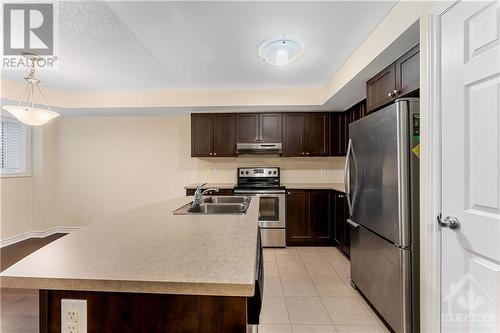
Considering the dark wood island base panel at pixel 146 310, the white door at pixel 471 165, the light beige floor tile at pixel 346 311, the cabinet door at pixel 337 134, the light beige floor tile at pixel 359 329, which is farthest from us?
the cabinet door at pixel 337 134

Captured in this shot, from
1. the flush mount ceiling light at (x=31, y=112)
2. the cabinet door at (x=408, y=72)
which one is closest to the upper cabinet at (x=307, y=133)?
the cabinet door at (x=408, y=72)

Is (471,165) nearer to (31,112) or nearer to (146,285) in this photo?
(146,285)

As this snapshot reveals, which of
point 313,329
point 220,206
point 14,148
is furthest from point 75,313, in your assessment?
point 14,148

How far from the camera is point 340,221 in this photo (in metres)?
3.76

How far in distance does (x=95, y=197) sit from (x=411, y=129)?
508 cm

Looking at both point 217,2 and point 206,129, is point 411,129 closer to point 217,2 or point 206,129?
point 217,2

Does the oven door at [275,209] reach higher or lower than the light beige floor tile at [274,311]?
higher

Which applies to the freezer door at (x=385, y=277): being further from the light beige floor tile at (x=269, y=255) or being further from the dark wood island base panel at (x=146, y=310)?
the dark wood island base panel at (x=146, y=310)

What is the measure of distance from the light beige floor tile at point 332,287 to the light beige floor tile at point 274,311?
465 mm

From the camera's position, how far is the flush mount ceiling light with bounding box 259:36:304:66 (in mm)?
2301

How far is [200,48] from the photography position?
2.54m

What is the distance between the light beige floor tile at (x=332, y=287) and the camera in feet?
8.38

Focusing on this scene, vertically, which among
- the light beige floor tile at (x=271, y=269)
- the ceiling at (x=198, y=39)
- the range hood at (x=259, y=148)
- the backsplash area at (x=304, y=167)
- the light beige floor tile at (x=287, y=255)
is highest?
the ceiling at (x=198, y=39)

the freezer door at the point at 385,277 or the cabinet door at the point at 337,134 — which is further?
the cabinet door at the point at 337,134
